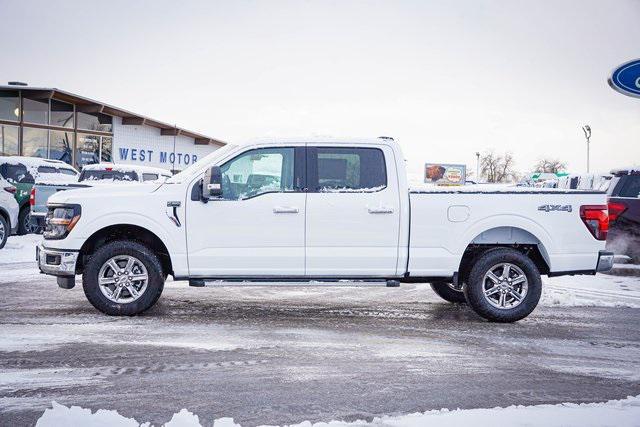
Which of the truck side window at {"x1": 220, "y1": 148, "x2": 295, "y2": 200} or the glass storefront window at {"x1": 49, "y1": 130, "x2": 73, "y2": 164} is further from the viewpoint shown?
the glass storefront window at {"x1": 49, "y1": 130, "x2": 73, "y2": 164}

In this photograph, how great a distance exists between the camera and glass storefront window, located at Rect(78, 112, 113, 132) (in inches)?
1190

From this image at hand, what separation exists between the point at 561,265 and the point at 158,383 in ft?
15.7

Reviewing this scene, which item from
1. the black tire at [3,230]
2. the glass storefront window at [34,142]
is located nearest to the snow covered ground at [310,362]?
the black tire at [3,230]

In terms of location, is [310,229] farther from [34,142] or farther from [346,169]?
[34,142]

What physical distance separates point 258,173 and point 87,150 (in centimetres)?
2611

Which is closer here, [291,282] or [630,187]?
[291,282]

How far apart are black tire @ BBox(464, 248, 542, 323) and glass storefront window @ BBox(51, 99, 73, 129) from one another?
Answer: 1042 inches

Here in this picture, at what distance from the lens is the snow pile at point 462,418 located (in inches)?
149

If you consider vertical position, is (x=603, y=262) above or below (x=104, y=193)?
below

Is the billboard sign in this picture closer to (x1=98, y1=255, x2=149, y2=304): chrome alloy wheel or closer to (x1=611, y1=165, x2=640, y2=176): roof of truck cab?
(x1=611, y1=165, x2=640, y2=176): roof of truck cab

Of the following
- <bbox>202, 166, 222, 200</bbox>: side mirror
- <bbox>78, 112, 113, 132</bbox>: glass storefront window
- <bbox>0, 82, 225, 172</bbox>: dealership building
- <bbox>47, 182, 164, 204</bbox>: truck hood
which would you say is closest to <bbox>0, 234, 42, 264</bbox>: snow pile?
<bbox>47, 182, 164, 204</bbox>: truck hood

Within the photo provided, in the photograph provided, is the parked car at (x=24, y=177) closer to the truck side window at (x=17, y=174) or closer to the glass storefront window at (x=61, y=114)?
the truck side window at (x=17, y=174)

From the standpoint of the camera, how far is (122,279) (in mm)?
6836

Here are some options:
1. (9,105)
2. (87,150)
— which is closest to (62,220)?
(9,105)
